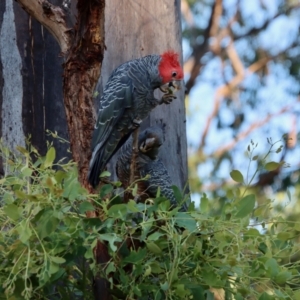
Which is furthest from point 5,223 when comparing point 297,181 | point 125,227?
point 297,181

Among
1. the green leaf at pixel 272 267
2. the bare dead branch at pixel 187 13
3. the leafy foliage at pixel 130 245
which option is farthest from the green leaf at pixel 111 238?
the bare dead branch at pixel 187 13

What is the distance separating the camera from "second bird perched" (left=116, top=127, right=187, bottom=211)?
5.39 feet

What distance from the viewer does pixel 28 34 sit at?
1.70 m

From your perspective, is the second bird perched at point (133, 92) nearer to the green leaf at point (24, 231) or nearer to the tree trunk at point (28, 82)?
the tree trunk at point (28, 82)

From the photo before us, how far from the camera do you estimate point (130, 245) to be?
115 centimetres

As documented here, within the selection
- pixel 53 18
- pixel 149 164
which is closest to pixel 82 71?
pixel 53 18

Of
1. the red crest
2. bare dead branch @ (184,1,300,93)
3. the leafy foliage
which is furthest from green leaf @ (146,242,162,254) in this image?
bare dead branch @ (184,1,300,93)

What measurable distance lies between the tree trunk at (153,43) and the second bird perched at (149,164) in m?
0.04

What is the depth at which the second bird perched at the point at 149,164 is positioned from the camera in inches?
64.7

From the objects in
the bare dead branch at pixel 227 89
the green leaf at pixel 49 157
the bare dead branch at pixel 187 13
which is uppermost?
the bare dead branch at pixel 187 13

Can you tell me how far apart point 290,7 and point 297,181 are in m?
1.27

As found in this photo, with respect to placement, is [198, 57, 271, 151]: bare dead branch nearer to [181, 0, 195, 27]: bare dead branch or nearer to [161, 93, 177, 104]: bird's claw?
[181, 0, 195, 27]: bare dead branch

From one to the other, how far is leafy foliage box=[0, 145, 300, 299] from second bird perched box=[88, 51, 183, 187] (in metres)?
0.52

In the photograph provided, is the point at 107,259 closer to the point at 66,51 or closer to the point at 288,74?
the point at 66,51
